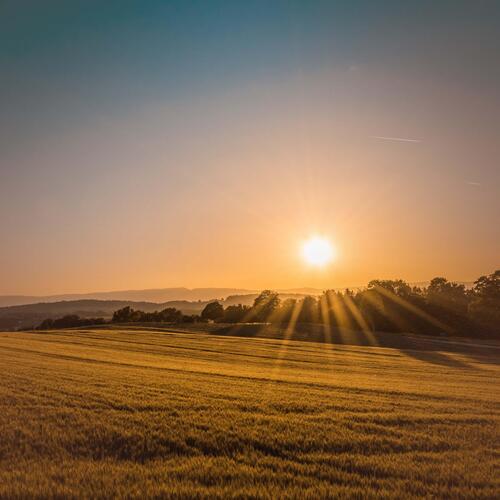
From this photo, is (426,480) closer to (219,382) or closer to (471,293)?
(219,382)

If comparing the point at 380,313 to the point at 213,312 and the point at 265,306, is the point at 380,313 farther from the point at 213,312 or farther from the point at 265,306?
the point at 213,312

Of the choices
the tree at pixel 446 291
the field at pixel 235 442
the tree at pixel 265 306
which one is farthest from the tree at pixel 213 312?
the field at pixel 235 442

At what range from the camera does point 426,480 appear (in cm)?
679

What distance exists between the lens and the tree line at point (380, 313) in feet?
275

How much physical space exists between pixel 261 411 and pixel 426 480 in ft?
15.9

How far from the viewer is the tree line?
83.9 meters

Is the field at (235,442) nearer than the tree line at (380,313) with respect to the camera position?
Yes

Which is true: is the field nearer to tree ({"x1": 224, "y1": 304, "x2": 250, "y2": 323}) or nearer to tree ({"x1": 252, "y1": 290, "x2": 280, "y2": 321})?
tree ({"x1": 252, "y1": 290, "x2": 280, "y2": 321})

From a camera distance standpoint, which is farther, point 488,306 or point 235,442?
point 488,306

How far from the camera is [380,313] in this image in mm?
86875

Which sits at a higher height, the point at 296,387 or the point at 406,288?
the point at 406,288

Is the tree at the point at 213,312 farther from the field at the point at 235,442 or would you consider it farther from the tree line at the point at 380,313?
the field at the point at 235,442

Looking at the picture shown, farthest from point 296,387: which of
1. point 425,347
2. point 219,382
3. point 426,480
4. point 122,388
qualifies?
point 425,347

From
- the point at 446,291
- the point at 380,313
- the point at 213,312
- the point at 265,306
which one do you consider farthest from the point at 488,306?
the point at 213,312
